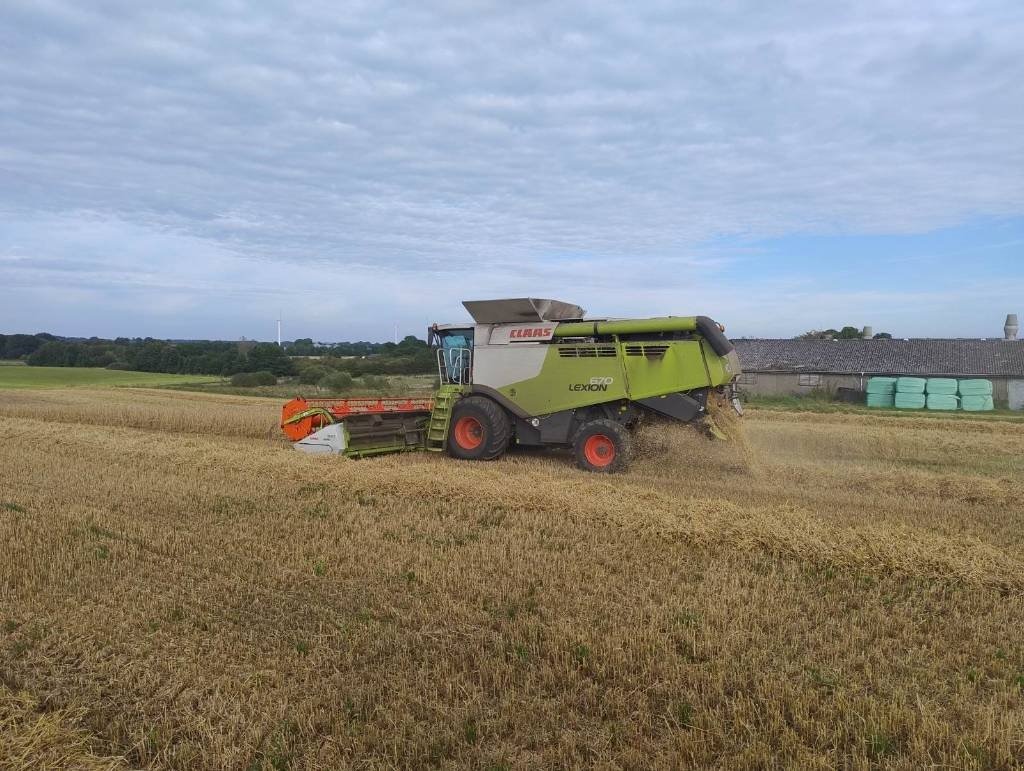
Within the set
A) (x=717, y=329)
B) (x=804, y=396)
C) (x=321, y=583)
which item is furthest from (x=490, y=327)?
(x=804, y=396)

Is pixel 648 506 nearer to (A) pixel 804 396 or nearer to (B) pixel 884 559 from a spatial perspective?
(B) pixel 884 559

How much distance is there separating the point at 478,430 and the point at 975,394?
2280 cm

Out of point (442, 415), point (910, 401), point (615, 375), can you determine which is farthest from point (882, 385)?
point (442, 415)

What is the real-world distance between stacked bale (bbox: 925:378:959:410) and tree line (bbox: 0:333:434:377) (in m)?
19.7

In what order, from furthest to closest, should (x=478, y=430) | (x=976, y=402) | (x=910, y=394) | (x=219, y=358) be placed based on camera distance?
1. (x=219, y=358)
2. (x=910, y=394)
3. (x=976, y=402)
4. (x=478, y=430)

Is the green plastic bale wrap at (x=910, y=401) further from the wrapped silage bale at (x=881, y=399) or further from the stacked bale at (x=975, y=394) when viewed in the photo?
the stacked bale at (x=975, y=394)

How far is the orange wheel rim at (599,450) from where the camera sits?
10.4 meters

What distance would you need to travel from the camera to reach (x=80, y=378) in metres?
35.4

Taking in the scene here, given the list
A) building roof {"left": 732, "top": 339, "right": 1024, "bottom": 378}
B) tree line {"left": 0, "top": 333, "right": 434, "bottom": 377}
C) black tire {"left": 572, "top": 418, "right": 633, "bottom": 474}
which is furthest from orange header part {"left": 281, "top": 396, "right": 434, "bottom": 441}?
building roof {"left": 732, "top": 339, "right": 1024, "bottom": 378}

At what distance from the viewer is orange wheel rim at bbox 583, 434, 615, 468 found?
1037 centimetres

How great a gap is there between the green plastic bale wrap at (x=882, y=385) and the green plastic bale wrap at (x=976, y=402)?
231cm

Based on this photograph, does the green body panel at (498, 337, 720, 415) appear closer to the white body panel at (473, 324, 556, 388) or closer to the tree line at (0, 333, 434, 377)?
the white body panel at (473, 324, 556, 388)

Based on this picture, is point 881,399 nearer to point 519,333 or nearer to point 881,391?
point 881,391

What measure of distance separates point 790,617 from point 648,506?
2888mm
